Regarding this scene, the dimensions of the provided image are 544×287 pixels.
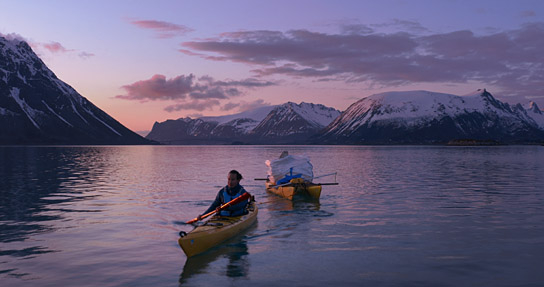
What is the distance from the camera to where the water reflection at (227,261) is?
14898mm

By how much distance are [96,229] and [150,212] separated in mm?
5747

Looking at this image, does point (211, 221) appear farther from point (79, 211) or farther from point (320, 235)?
point (79, 211)

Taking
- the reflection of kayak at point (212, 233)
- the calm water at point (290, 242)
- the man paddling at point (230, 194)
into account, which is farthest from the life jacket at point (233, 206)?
the calm water at point (290, 242)

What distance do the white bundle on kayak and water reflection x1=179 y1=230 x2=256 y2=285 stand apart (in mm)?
17690

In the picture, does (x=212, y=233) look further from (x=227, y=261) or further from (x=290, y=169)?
(x=290, y=169)

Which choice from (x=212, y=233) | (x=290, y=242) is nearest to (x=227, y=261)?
(x=212, y=233)

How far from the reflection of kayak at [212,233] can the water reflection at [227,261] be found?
0.28 metres

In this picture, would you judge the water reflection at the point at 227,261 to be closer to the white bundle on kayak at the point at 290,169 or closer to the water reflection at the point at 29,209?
the water reflection at the point at 29,209

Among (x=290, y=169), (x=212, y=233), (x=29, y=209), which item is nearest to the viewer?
(x=212, y=233)

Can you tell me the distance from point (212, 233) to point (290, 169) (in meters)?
20.1

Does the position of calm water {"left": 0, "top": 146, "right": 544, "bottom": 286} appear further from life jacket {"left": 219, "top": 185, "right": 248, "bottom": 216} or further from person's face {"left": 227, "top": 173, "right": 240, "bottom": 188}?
person's face {"left": 227, "top": 173, "right": 240, "bottom": 188}

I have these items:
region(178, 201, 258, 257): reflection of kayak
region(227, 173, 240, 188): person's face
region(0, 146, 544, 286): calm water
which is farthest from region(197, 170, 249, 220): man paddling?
region(0, 146, 544, 286): calm water

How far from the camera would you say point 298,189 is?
34.0 meters

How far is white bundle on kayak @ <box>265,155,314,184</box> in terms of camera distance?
37000 millimetres
